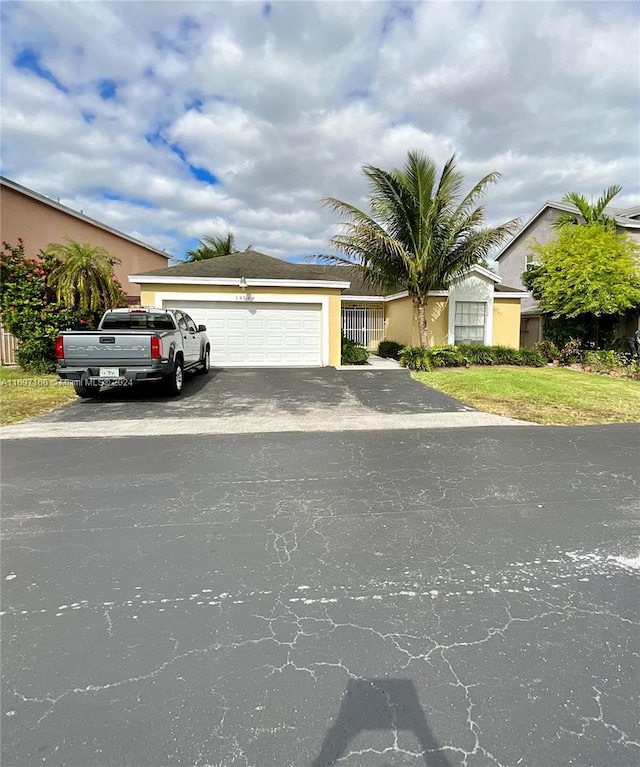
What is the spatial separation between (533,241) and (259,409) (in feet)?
64.1

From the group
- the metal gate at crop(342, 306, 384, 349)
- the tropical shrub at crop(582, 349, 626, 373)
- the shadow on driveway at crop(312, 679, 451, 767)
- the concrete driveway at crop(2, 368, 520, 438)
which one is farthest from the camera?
the metal gate at crop(342, 306, 384, 349)

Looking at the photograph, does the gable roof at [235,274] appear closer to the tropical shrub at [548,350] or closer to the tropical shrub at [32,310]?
the tropical shrub at [32,310]

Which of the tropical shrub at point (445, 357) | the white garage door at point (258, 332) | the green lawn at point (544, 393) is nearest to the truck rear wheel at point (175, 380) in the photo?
the white garage door at point (258, 332)

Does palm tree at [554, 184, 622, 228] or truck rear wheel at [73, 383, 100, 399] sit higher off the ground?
palm tree at [554, 184, 622, 228]

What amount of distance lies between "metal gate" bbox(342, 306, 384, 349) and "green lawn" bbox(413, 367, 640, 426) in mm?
7097

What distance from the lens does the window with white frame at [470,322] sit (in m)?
18.1

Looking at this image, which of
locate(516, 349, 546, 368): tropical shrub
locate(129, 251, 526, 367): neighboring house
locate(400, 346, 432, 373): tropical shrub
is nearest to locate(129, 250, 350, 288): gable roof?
locate(129, 251, 526, 367): neighboring house

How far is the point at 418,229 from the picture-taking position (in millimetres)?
15156

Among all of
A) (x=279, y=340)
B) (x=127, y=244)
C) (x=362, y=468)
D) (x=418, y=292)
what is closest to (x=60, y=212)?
(x=127, y=244)

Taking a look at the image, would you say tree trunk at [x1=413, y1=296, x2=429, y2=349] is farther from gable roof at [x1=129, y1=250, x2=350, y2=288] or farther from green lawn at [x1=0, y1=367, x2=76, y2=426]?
green lawn at [x1=0, y1=367, x2=76, y2=426]

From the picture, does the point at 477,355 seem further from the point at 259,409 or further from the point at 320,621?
the point at 320,621

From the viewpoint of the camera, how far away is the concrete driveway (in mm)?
7773

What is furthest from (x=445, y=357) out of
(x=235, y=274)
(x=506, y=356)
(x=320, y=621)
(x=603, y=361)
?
→ (x=320, y=621)

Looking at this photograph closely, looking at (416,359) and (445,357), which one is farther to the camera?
(445,357)
